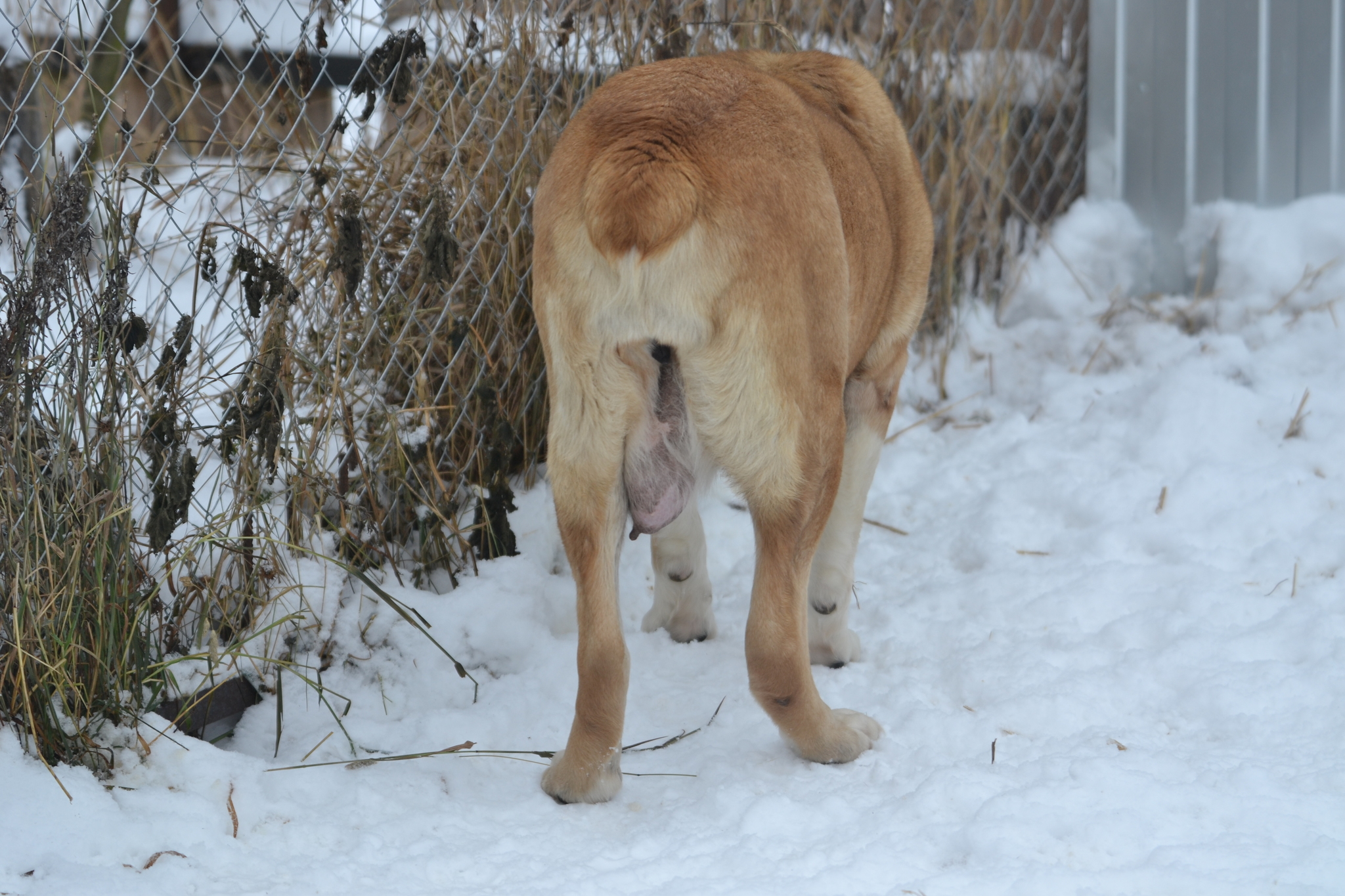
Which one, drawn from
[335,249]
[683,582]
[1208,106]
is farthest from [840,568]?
[1208,106]

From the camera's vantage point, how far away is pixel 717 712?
2379 millimetres

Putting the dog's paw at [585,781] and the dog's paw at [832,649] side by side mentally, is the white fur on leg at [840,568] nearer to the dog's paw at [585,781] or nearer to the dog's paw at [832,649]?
the dog's paw at [832,649]

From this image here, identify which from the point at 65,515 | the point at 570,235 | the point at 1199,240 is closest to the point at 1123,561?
the point at 570,235

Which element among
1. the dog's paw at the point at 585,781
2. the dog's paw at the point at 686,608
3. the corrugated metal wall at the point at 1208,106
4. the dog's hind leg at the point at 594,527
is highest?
the corrugated metal wall at the point at 1208,106

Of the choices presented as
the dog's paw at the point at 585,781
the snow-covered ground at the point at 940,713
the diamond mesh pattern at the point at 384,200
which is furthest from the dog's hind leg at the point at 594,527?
the diamond mesh pattern at the point at 384,200

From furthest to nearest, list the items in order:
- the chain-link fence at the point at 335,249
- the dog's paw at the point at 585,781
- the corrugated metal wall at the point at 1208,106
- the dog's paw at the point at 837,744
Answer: the corrugated metal wall at the point at 1208,106
the chain-link fence at the point at 335,249
the dog's paw at the point at 837,744
the dog's paw at the point at 585,781

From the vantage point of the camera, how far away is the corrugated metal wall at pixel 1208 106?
13.9ft

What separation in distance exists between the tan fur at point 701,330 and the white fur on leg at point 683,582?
631 mm

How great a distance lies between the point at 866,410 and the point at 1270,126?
2828mm

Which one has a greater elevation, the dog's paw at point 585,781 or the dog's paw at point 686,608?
the dog's paw at point 686,608

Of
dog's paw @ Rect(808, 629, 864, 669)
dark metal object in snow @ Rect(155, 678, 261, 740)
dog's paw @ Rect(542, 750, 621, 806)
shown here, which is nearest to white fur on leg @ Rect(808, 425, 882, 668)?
dog's paw @ Rect(808, 629, 864, 669)

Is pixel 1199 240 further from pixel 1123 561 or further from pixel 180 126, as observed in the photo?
pixel 180 126

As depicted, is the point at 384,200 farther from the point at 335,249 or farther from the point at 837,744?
the point at 837,744

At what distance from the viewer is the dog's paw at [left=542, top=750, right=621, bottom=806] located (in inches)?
78.7
